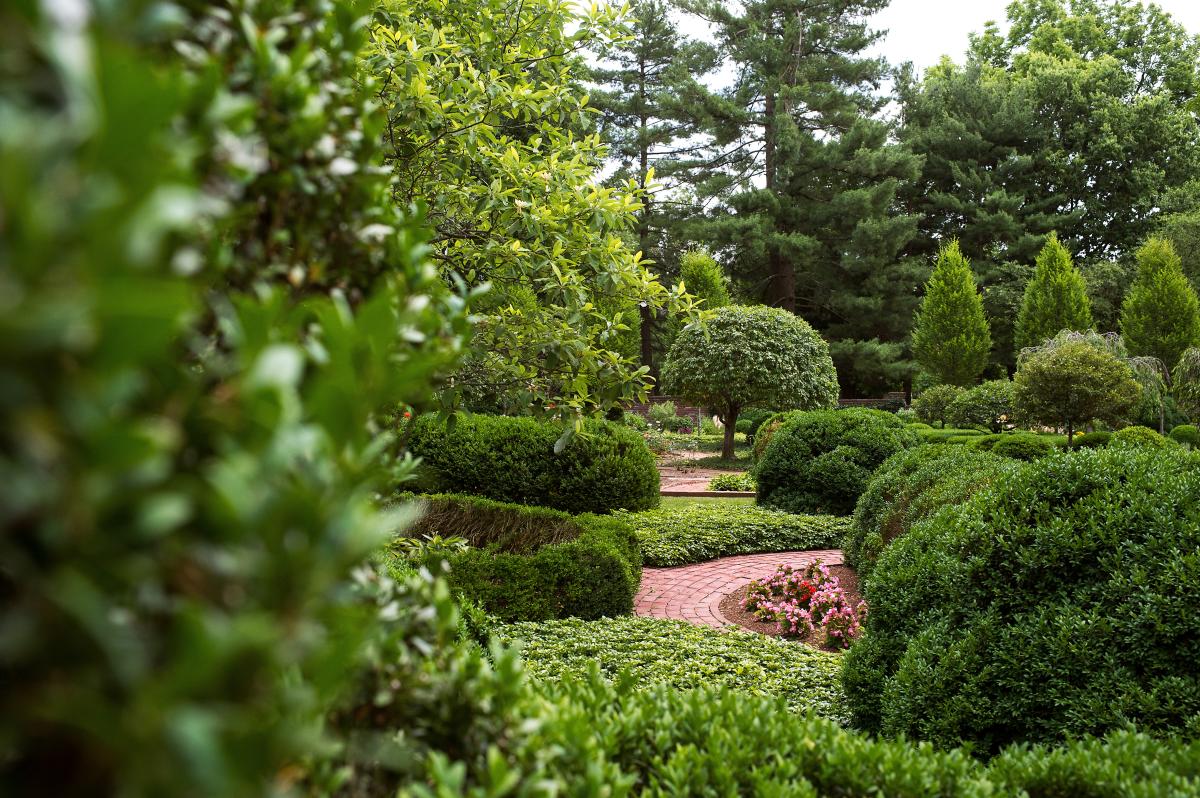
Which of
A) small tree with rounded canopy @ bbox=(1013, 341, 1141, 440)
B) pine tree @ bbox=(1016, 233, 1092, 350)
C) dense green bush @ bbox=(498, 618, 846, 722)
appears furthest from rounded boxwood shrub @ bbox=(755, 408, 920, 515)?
pine tree @ bbox=(1016, 233, 1092, 350)

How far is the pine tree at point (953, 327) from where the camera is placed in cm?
2508

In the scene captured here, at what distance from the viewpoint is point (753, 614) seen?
6.48m

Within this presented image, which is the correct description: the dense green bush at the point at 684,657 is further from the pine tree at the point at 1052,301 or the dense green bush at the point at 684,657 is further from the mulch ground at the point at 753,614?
the pine tree at the point at 1052,301

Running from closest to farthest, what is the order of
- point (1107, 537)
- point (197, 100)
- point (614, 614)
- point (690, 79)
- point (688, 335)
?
point (197, 100), point (1107, 537), point (614, 614), point (688, 335), point (690, 79)

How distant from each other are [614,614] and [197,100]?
5.55 m

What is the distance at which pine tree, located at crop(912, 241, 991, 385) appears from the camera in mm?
25078

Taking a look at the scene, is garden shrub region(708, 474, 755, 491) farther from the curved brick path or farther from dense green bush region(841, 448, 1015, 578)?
Result: dense green bush region(841, 448, 1015, 578)

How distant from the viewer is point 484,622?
164 inches

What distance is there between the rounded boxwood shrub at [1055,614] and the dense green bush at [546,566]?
247 cm

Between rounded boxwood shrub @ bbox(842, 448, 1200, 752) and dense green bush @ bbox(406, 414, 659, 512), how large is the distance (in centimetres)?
522

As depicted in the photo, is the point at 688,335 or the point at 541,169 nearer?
the point at 541,169

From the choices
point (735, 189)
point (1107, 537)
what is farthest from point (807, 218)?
point (1107, 537)

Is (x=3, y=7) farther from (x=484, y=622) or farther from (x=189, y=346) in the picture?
(x=484, y=622)

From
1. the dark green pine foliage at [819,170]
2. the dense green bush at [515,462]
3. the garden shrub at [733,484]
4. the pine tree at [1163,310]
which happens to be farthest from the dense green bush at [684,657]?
the pine tree at [1163,310]
